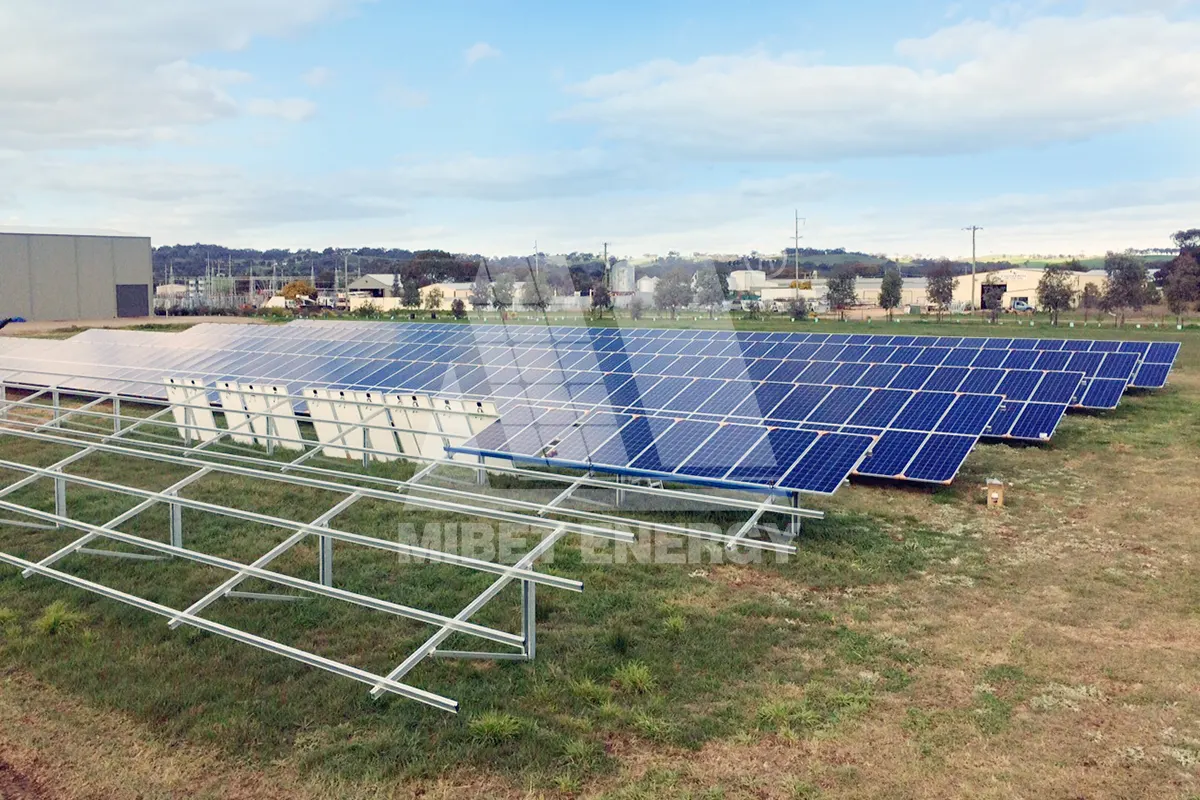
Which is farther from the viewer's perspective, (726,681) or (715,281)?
(715,281)

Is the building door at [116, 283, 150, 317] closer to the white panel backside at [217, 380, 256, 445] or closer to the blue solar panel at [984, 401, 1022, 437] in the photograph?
the white panel backside at [217, 380, 256, 445]

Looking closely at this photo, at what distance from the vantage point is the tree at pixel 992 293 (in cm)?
8706

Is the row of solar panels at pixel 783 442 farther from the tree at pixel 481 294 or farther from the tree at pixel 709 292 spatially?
the tree at pixel 709 292

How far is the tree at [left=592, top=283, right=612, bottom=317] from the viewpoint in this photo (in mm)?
82875

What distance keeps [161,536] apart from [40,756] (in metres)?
6.58

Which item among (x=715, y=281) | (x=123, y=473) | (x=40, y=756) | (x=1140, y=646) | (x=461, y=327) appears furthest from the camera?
(x=715, y=281)

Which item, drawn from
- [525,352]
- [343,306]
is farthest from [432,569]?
[343,306]

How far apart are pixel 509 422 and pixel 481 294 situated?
7010cm

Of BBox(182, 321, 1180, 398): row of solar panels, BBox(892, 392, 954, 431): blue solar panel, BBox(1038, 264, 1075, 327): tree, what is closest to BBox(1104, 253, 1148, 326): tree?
BBox(1038, 264, 1075, 327): tree

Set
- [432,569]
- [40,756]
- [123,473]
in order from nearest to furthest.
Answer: [40,756], [432,569], [123,473]

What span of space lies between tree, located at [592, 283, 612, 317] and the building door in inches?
1629

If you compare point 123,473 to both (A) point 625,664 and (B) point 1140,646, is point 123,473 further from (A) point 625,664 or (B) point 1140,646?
(B) point 1140,646

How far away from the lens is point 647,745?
828cm

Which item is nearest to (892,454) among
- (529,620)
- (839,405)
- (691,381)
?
(839,405)
